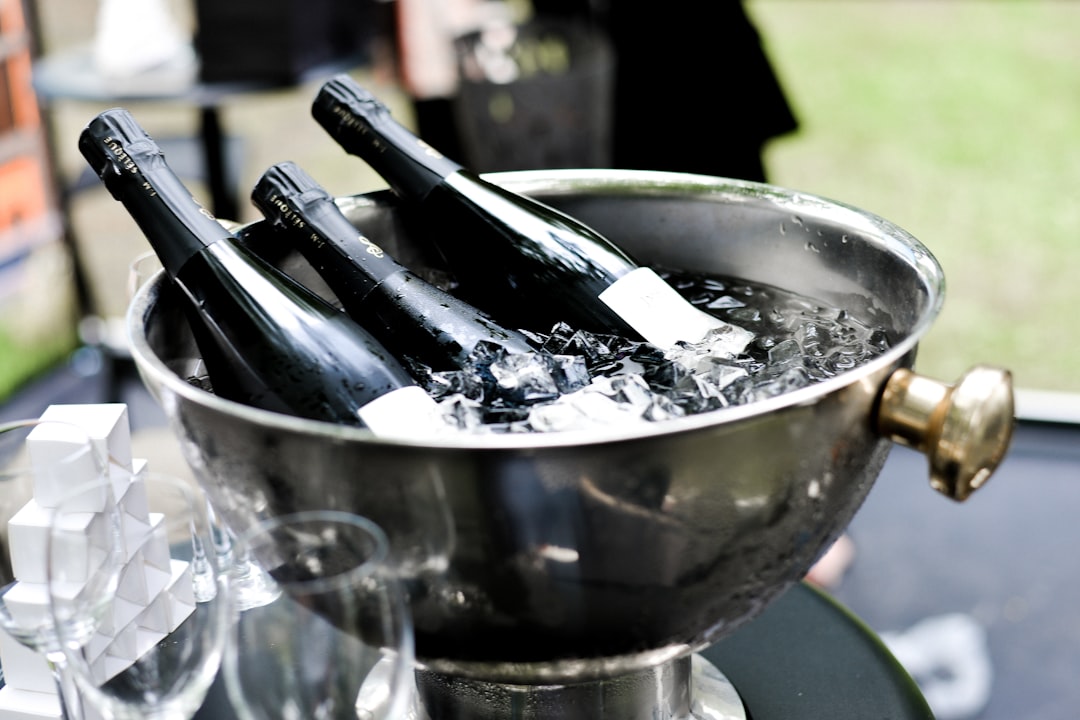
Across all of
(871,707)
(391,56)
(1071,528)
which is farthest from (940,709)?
(391,56)

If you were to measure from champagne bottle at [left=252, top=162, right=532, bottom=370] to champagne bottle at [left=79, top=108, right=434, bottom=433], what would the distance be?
0.05 m

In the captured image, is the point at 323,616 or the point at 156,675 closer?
the point at 323,616

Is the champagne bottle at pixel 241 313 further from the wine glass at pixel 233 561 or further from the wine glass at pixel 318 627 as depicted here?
the wine glass at pixel 318 627

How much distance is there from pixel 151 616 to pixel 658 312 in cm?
50

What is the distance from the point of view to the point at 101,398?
307 centimetres

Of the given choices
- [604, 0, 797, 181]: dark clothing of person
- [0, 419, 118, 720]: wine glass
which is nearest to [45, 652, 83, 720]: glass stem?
[0, 419, 118, 720]: wine glass

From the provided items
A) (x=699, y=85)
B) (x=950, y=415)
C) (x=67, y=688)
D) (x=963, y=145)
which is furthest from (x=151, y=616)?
(x=963, y=145)

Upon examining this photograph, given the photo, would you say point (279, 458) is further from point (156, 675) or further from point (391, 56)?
point (391, 56)

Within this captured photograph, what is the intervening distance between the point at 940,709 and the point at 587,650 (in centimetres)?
154

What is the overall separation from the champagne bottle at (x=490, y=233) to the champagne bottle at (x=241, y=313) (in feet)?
0.64

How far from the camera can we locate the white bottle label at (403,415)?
778 millimetres

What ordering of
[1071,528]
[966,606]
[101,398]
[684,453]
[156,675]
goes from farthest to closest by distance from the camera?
[101,398]
[1071,528]
[966,606]
[156,675]
[684,453]

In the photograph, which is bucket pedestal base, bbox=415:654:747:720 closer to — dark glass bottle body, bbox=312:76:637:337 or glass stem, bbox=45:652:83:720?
glass stem, bbox=45:652:83:720

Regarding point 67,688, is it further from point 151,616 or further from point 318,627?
point 318,627
